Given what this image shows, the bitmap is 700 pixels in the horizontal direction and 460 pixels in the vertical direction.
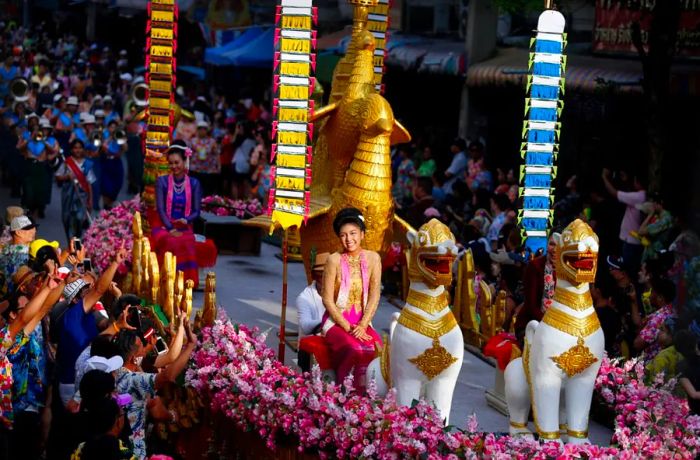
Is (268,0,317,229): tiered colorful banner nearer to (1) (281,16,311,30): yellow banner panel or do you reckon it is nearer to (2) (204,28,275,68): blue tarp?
(1) (281,16,311,30): yellow banner panel

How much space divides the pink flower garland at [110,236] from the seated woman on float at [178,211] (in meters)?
0.42

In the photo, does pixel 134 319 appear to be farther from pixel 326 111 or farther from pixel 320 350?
pixel 326 111

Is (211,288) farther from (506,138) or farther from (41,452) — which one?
(506,138)

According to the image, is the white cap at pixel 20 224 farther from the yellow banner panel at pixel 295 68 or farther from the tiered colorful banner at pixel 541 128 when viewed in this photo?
the tiered colorful banner at pixel 541 128

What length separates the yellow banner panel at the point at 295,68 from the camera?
36.9 ft

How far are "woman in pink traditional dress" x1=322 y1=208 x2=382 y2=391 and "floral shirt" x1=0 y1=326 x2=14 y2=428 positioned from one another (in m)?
2.29

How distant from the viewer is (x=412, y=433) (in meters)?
8.59

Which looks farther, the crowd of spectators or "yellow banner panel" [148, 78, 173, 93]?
"yellow banner panel" [148, 78, 173, 93]

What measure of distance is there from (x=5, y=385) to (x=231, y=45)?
2187 cm

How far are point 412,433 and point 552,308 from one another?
1309 mm

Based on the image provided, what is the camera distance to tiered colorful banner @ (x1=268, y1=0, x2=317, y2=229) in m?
11.3

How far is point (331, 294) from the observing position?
33.9 feet

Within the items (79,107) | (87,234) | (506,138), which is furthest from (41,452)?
(79,107)

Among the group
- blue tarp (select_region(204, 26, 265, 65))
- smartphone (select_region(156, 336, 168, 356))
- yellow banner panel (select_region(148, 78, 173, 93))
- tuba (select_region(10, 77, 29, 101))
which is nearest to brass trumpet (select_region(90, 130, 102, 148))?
tuba (select_region(10, 77, 29, 101))
